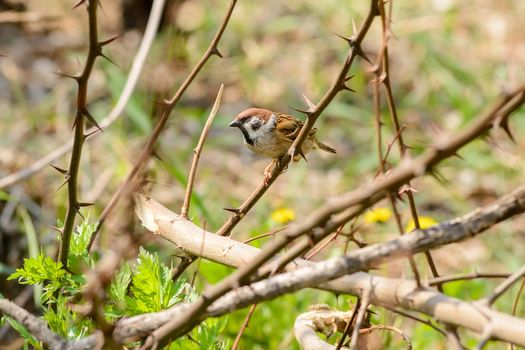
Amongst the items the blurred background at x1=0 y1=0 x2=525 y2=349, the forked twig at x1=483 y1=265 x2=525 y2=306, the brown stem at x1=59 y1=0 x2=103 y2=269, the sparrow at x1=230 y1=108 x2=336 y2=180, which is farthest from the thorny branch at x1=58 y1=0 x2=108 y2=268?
the blurred background at x1=0 y1=0 x2=525 y2=349

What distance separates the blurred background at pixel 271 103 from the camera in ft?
16.8

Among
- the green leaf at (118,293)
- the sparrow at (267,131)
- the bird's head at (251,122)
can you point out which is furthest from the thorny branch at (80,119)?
the bird's head at (251,122)

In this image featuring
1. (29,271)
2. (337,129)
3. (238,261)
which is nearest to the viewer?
(238,261)

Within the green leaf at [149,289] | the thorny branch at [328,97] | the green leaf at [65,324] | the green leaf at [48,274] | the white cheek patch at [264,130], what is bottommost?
the green leaf at [65,324]

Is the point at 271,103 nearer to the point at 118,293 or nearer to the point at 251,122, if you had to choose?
the point at 251,122

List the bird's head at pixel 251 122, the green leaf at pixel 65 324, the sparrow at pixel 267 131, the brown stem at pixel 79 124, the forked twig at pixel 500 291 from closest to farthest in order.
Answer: the forked twig at pixel 500 291 → the brown stem at pixel 79 124 → the green leaf at pixel 65 324 → the sparrow at pixel 267 131 → the bird's head at pixel 251 122

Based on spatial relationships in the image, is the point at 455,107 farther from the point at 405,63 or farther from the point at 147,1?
the point at 147,1

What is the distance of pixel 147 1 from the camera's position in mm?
7195

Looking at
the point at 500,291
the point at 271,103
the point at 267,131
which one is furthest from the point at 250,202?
the point at 271,103

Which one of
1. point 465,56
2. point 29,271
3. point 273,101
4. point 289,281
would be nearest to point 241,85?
point 273,101

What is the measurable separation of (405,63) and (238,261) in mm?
5705

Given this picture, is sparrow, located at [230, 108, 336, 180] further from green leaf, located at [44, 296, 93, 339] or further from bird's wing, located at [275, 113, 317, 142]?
green leaf, located at [44, 296, 93, 339]

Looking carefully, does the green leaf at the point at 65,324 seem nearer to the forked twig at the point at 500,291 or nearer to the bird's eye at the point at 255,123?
the forked twig at the point at 500,291

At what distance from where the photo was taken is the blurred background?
5.11 m
